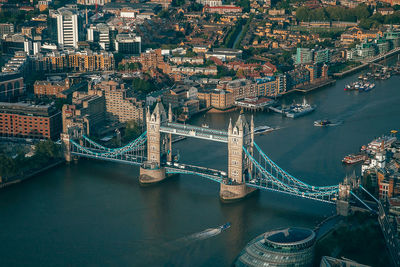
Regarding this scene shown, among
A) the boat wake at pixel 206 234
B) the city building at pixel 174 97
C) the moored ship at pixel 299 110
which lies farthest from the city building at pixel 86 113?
the boat wake at pixel 206 234

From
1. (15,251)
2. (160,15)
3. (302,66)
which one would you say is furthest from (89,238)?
(160,15)

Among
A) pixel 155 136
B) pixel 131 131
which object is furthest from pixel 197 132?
pixel 131 131

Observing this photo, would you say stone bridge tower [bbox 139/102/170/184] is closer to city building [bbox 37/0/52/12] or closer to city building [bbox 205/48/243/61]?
city building [bbox 205/48/243/61]

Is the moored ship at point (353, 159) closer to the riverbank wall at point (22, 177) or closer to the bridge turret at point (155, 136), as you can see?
the bridge turret at point (155, 136)

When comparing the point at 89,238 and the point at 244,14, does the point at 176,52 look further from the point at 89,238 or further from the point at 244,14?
the point at 89,238

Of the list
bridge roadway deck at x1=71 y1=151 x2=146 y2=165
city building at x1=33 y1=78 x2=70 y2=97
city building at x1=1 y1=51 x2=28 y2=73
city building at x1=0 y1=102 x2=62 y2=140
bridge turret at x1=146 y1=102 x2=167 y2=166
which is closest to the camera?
bridge turret at x1=146 y1=102 x2=167 y2=166

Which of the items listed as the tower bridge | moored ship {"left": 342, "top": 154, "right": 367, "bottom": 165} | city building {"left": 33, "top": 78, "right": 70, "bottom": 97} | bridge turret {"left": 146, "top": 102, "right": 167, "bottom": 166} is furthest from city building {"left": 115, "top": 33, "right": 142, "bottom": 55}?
moored ship {"left": 342, "top": 154, "right": 367, "bottom": 165}

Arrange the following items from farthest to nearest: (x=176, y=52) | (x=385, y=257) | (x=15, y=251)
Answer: (x=176, y=52) < (x=15, y=251) < (x=385, y=257)
